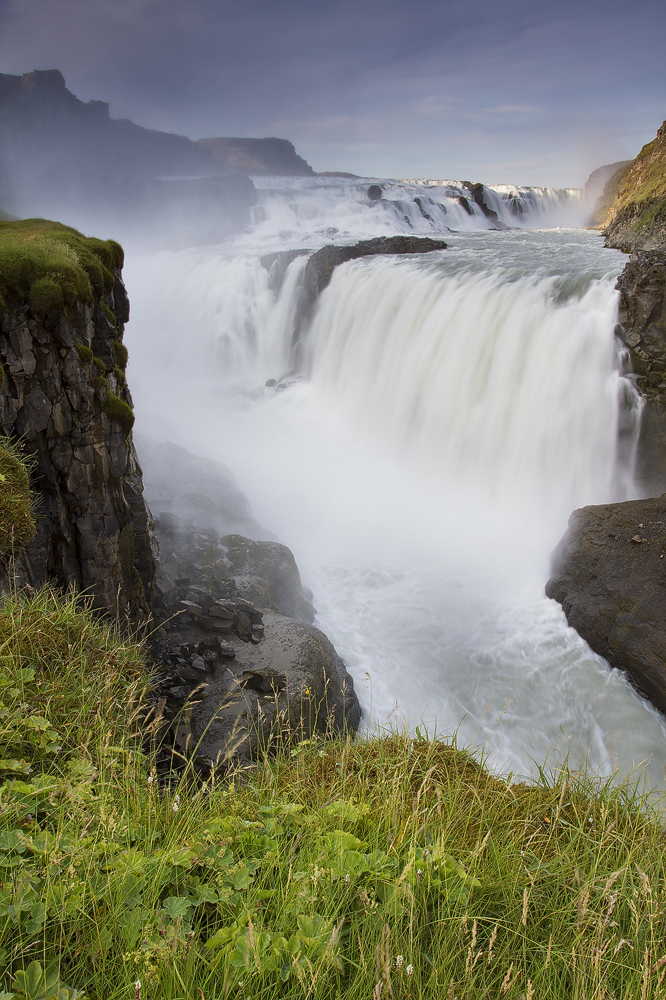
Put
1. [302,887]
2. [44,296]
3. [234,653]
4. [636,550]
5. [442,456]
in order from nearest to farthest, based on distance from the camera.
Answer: [302,887], [44,296], [234,653], [636,550], [442,456]

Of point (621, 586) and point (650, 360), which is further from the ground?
point (650, 360)

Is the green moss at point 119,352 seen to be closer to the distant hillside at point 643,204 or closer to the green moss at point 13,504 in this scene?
the green moss at point 13,504

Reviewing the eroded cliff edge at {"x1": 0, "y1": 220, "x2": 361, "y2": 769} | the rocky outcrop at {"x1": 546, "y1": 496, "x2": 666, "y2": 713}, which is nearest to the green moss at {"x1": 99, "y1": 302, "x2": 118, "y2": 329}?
the eroded cliff edge at {"x1": 0, "y1": 220, "x2": 361, "y2": 769}

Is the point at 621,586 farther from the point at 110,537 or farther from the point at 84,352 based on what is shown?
the point at 84,352

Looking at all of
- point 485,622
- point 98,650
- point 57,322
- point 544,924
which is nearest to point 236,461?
point 485,622

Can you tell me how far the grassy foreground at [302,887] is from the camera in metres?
1.66

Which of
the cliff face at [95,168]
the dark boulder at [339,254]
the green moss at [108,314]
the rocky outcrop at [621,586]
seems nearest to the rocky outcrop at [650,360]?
the rocky outcrop at [621,586]

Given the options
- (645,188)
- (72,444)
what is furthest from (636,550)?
(645,188)

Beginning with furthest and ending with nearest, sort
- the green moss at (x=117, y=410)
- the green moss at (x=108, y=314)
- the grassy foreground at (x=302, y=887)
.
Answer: the green moss at (x=108, y=314) < the green moss at (x=117, y=410) < the grassy foreground at (x=302, y=887)

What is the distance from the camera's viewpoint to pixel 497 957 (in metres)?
1.94

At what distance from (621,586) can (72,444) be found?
7.76 metres

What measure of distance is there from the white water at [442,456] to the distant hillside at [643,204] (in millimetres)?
1106

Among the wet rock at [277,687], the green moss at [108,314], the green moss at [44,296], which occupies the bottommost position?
the wet rock at [277,687]

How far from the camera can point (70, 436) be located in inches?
230
